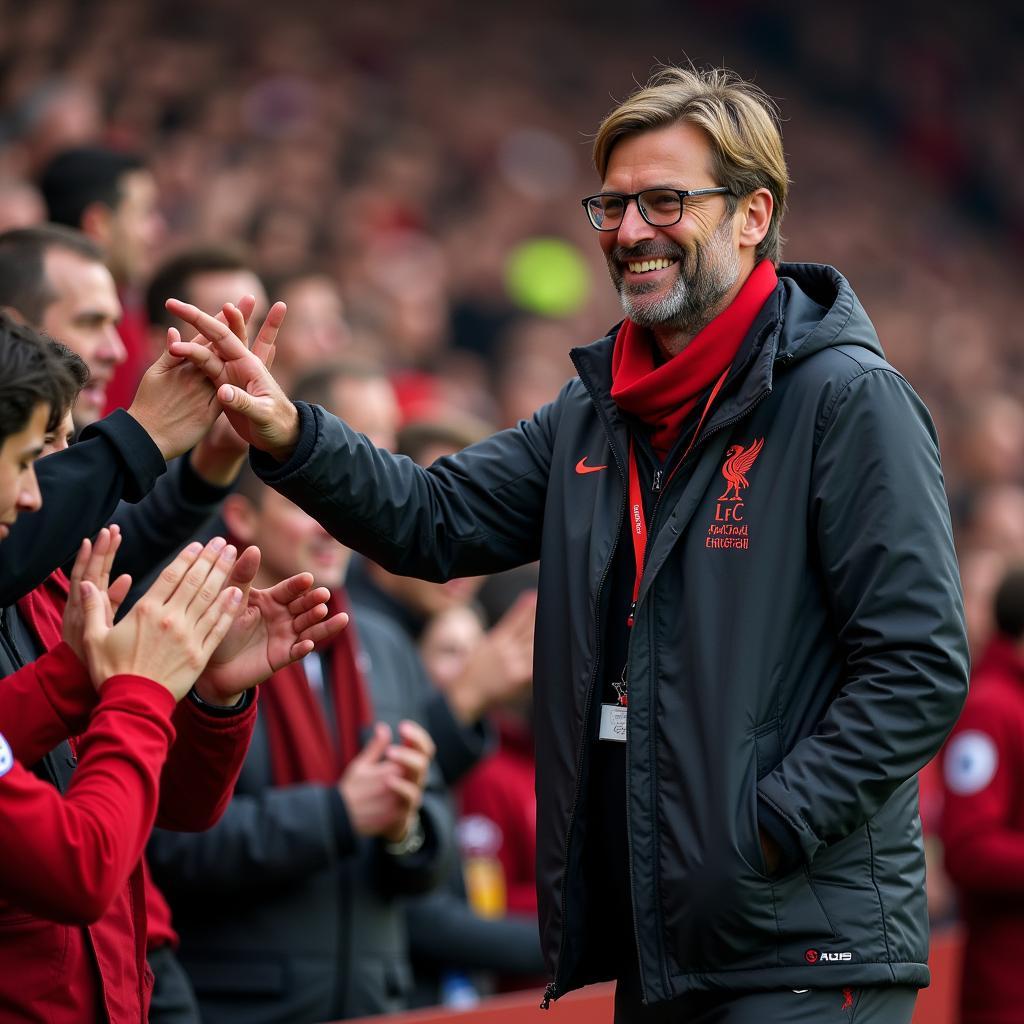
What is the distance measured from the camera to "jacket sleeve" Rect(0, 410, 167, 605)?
2711 mm

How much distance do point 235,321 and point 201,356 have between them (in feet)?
0.40

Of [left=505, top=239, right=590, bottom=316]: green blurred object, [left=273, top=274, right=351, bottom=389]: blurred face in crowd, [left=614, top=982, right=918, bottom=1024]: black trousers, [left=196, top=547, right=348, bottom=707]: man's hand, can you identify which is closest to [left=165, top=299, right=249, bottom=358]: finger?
[left=196, top=547, right=348, bottom=707]: man's hand

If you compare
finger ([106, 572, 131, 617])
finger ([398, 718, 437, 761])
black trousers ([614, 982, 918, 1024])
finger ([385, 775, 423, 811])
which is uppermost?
finger ([106, 572, 131, 617])

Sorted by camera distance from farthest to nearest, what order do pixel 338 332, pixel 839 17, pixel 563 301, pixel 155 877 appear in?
pixel 839 17 → pixel 563 301 → pixel 338 332 → pixel 155 877

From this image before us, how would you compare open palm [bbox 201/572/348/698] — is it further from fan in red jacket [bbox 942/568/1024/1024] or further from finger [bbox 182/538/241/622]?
fan in red jacket [bbox 942/568/1024/1024]

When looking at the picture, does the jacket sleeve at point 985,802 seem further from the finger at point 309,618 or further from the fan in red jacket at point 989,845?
the finger at point 309,618

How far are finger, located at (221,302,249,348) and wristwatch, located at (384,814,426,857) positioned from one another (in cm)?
145

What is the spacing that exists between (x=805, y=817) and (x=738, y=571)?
43 centimetres

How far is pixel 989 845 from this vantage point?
4.86m

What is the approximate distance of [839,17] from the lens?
16.6 meters

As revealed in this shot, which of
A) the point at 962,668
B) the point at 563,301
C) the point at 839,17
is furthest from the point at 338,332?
the point at 839,17

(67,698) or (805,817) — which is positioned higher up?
(67,698)

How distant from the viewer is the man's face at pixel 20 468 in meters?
2.52

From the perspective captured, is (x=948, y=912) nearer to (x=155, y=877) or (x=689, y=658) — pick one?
(x=155, y=877)
